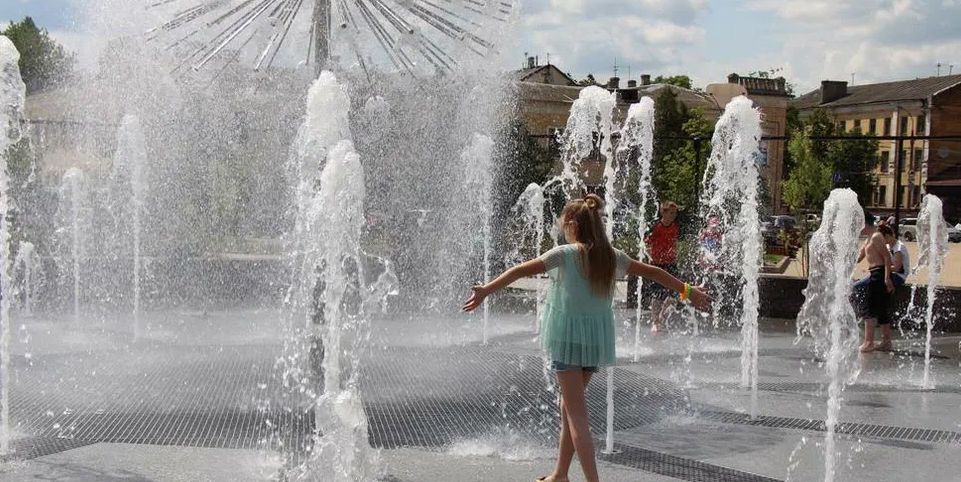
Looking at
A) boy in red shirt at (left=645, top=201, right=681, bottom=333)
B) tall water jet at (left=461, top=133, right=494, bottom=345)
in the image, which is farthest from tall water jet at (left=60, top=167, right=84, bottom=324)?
boy in red shirt at (left=645, top=201, right=681, bottom=333)

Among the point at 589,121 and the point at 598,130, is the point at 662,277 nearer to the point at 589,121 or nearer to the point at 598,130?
the point at 598,130

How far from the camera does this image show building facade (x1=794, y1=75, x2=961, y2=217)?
179 ft

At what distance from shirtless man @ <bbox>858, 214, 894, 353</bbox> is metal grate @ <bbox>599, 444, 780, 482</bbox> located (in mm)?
4977

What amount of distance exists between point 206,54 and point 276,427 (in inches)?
241

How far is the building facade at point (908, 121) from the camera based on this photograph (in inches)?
2143

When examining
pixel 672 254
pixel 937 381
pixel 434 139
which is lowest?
A: pixel 937 381

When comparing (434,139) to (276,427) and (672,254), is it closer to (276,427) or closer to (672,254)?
(672,254)

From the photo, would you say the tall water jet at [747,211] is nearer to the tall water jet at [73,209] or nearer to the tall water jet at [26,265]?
the tall water jet at [73,209]

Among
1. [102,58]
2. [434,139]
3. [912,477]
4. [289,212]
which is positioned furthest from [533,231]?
[912,477]

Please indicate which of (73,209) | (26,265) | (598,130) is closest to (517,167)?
(73,209)

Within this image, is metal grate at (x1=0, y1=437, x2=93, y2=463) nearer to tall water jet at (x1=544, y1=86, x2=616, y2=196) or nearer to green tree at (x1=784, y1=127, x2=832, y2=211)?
tall water jet at (x1=544, y1=86, x2=616, y2=196)

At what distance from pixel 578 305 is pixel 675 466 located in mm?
1302

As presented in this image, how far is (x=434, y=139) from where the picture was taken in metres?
23.6

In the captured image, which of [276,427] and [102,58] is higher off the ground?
[102,58]
